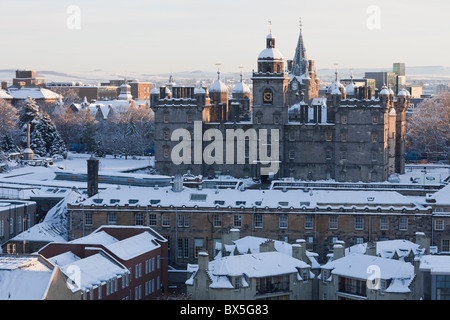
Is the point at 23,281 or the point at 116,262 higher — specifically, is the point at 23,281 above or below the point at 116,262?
above

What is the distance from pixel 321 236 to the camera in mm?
86000

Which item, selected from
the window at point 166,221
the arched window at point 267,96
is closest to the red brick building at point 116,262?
the window at point 166,221

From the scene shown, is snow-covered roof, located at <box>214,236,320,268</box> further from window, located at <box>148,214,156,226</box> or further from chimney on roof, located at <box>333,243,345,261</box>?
window, located at <box>148,214,156,226</box>

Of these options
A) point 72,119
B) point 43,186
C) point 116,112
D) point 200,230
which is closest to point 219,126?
point 43,186

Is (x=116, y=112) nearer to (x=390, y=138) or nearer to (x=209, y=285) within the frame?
(x=390, y=138)

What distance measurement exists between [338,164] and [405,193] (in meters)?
18.3

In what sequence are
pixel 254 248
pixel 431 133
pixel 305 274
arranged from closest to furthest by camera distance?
1. pixel 305 274
2. pixel 254 248
3. pixel 431 133

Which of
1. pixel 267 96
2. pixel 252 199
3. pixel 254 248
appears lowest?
pixel 254 248

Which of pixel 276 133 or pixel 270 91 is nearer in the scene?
pixel 270 91

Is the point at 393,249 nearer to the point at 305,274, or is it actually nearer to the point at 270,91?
the point at 305,274

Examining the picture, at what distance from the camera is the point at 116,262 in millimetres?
70438
